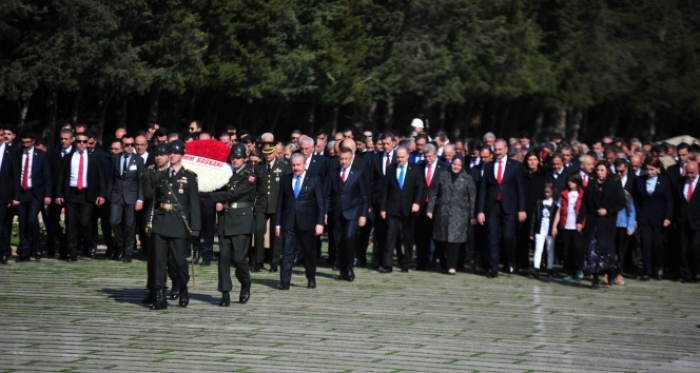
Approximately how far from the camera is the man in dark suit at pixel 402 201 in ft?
68.5

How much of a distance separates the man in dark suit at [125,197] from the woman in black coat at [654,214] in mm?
7979

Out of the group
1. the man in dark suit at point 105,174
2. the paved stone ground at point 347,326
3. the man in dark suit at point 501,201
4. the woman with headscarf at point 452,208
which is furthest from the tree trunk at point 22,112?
the man in dark suit at point 501,201

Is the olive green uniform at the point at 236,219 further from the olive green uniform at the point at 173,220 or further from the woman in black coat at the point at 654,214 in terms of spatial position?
the woman in black coat at the point at 654,214

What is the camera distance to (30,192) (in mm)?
20797

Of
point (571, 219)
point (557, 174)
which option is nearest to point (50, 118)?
point (557, 174)

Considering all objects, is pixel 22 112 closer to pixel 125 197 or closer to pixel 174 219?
pixel 125 197

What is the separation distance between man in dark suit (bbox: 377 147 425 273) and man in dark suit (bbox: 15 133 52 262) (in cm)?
532

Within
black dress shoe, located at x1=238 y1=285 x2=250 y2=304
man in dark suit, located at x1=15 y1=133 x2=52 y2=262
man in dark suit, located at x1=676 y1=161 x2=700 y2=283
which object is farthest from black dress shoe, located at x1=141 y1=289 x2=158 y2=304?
man in dark suit, located at x1=676 y1=161 x2=700 y2=283

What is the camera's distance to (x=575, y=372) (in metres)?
12.3

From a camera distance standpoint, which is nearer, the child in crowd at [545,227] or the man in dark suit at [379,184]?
the child in crowd at [545,227]

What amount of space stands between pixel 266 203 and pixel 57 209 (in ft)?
11.4

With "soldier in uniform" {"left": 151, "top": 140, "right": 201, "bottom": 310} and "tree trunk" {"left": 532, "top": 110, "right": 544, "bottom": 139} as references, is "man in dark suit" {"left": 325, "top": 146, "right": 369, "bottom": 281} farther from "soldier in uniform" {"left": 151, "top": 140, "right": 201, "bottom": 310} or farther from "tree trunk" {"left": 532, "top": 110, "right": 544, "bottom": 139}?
"tree trunk" {"left": 532, "top": 110, "right": 544, "bottom": 139}

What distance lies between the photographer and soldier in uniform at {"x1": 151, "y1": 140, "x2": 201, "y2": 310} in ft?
51.1

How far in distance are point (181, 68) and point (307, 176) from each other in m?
15.6
